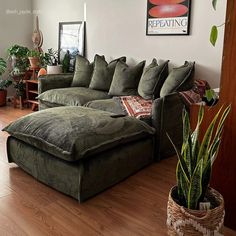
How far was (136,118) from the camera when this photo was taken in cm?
262

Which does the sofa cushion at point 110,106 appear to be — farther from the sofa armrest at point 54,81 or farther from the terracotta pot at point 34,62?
the terracotta pot at point 34,62

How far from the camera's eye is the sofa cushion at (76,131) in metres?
1.99

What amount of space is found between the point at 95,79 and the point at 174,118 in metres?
1.50

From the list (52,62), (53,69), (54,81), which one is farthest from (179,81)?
(52,62)

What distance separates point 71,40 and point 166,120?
268cm

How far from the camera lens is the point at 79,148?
1.94 metres

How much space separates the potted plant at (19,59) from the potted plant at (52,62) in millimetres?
371

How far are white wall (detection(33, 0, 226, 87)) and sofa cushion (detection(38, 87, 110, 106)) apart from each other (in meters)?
0.72

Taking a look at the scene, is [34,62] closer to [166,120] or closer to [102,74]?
[102,74]

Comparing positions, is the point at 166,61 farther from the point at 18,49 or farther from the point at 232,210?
the point at 18,49

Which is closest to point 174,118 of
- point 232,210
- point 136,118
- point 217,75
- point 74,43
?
point 136,118

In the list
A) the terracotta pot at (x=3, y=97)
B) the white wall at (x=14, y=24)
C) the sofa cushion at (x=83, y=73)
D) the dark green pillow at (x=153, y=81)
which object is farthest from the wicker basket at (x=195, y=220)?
the white wall at (x=14, y=24)

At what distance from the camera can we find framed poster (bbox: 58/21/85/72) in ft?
14.7

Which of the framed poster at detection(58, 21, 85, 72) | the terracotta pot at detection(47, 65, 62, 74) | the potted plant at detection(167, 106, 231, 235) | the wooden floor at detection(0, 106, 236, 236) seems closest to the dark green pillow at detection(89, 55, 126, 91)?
the framed poster at detection(58, 21, 85, 72)
